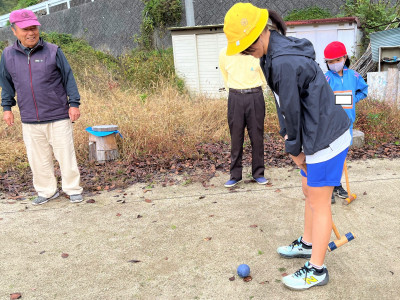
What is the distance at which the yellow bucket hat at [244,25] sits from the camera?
2.32 metres

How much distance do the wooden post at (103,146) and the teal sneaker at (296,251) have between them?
3.91 m

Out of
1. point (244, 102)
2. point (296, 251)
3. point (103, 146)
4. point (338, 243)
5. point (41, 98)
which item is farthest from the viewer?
point (103, 146)

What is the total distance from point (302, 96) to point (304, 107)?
0.07 m

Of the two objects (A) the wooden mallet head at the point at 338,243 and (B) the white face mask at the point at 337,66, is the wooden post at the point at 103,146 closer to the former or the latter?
(B) the white face mask at the point at 337,66

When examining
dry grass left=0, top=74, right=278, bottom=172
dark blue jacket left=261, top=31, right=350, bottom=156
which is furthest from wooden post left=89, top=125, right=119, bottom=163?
dark blue jacket left=261, top=31, right=350, bottom=156

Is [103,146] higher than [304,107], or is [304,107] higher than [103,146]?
[304,107]

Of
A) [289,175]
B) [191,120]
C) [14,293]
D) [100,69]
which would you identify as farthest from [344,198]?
[100,69]

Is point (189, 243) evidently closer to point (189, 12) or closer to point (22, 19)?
point (22, 19)

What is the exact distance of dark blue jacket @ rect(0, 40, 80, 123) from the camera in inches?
177

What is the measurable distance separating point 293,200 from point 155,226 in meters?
1.67

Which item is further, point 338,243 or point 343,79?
point 343,79

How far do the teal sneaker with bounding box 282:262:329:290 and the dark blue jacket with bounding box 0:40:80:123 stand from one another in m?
3.28

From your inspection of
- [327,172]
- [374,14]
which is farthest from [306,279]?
[374,14]

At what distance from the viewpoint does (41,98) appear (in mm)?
4535
